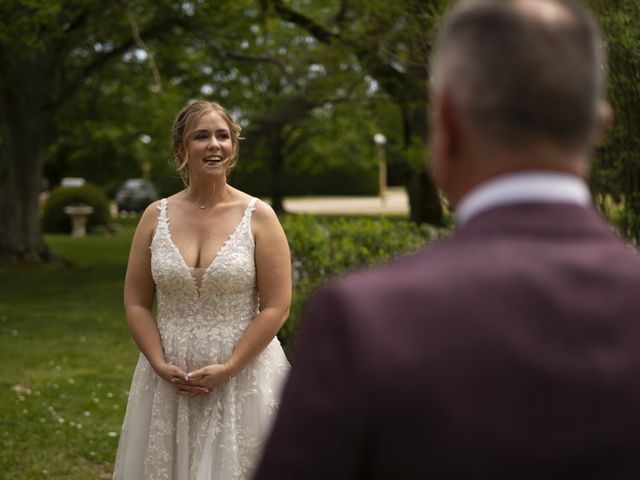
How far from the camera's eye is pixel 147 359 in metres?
4.63

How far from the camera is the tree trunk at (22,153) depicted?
1972 cm

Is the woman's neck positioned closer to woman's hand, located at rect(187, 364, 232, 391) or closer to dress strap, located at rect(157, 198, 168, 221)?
dress strap, located at rect(157, 198, 168, 221)

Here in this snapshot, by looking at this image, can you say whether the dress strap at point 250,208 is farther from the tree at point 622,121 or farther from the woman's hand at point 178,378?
the tree at point 622,121

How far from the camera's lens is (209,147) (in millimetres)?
4609

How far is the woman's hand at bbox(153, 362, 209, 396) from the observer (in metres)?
4.50

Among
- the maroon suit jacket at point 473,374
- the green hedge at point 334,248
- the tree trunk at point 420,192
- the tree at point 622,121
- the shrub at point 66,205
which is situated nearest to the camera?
the maroon suit jacket at point 473,374

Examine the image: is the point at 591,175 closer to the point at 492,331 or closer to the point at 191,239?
the point at 191,239

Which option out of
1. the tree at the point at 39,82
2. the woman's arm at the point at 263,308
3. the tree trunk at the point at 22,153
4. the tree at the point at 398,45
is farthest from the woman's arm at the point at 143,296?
the tree trunk at the point at 22,153

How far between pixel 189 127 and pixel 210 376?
3.63 ft

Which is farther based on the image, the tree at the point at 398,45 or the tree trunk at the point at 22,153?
the tree trunk at the point at 22,153

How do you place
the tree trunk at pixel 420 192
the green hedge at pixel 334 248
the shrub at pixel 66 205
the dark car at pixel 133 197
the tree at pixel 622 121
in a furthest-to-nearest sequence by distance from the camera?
the dark car at pixel 133 197, the shrub at pixel 66 205, the tree trunk at pixel 420 192, the green hedge at pixel 334 248, the tree at pixel 622 121

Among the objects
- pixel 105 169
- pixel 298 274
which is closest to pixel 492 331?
pixel 298 274

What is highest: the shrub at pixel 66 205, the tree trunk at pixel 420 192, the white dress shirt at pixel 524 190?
the white dress shirt at pixel 524 190

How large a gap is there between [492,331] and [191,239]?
3363 mm
